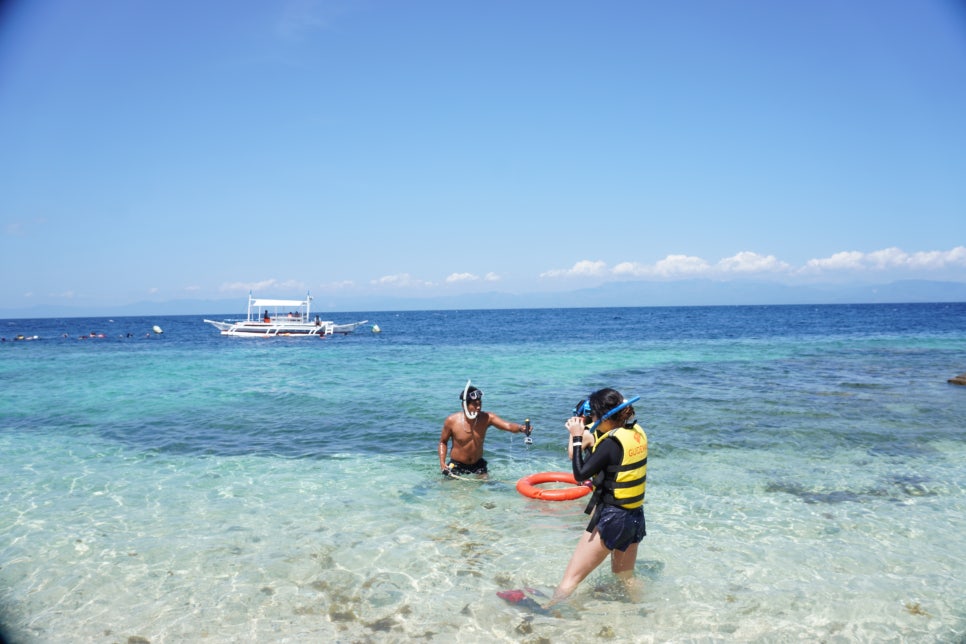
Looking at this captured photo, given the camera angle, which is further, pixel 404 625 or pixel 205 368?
pixel 205 368

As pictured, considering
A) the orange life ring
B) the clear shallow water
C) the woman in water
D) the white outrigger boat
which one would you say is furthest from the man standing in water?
the white outrigger boat

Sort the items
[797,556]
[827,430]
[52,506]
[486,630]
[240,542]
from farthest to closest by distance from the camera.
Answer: [827,430] < [52,506] < [240,542] < [797,556] < [486,630]

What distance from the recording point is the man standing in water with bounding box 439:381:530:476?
935cm

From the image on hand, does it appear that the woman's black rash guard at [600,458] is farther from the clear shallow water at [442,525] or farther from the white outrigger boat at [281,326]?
the white outrigger boat at [281,326]

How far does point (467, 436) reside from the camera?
382 inches

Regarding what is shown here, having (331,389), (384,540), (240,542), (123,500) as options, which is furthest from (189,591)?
(331,389)

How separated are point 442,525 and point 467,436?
75.9 inches

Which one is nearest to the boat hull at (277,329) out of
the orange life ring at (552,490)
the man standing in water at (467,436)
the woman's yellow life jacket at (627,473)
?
the man standing in water at (467,436)

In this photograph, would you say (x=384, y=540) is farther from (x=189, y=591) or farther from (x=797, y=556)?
(x=797, y=556)

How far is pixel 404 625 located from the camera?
220 inches

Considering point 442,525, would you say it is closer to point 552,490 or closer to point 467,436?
point 552,490

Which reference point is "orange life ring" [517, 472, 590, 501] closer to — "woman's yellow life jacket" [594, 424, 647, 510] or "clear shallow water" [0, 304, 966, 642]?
"clear shallow water" [0, 304, 966, 642]

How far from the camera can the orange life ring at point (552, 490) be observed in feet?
28.5

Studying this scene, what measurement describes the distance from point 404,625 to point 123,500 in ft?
19.6
